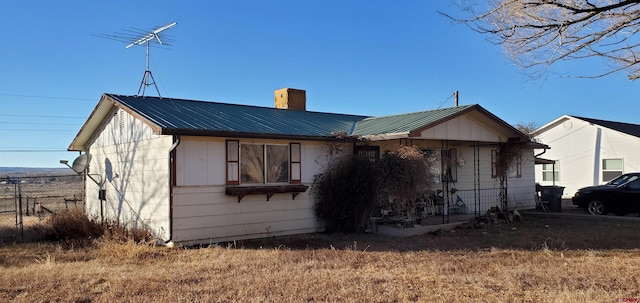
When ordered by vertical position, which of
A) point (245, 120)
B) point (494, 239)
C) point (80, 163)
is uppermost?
point (245, 120)

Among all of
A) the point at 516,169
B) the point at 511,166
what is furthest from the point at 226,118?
the point at 516,169

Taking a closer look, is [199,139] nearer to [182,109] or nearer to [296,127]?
[182,109]

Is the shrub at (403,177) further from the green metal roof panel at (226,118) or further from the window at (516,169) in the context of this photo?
the window at (516,169)

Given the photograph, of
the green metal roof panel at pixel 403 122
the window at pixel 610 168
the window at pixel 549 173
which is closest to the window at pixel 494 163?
the green metal roof panel at pixel 403 122

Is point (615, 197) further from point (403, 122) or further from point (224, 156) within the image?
point (224, 156)

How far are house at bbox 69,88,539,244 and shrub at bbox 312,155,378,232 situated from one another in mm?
283

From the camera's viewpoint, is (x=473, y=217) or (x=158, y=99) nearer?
(x=158, y=99)

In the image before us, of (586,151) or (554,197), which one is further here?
(586,151)

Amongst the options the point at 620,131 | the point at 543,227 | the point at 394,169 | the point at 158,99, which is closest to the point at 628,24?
the point at 394,169

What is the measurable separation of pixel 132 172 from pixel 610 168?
20.8 meters

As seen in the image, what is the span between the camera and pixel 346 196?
12.1m

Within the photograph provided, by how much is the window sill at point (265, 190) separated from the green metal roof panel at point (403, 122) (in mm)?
2529

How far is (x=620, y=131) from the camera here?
73.0ft

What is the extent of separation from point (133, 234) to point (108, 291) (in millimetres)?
4652
